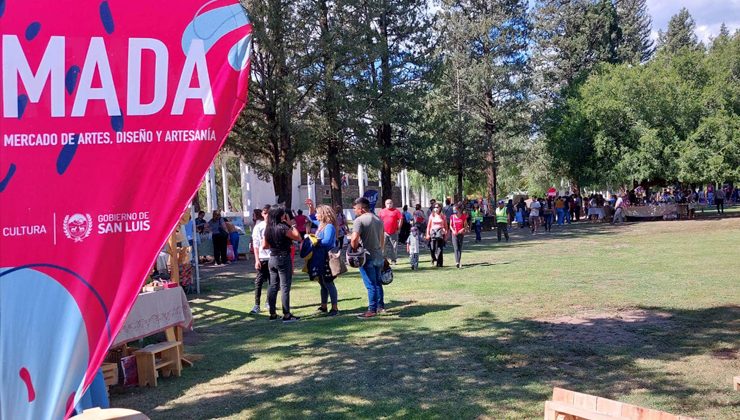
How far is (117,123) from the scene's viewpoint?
8.20ft

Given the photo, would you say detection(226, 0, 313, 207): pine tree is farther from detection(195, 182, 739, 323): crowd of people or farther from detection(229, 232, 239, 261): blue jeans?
detection(195, 182, 739, 323): crowd of people

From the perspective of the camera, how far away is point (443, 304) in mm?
10617

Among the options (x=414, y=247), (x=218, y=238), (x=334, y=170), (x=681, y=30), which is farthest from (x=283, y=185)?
(x=681, y=30)

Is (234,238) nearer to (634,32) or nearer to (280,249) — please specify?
(280,249)

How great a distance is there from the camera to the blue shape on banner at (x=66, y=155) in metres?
2.42

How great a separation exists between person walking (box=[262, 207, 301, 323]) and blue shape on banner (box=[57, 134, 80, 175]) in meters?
7.02

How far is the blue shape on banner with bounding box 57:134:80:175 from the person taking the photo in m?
2.42

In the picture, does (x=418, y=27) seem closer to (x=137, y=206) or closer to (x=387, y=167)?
(x=387, y=167)

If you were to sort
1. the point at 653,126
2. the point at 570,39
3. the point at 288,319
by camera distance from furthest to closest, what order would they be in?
the point at 570,39
the point at 653,126
the point at 288,319

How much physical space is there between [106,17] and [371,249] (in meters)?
7.56

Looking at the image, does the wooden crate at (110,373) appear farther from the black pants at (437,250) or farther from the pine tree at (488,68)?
the pine tree at (488,68)

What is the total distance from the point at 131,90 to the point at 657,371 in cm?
582

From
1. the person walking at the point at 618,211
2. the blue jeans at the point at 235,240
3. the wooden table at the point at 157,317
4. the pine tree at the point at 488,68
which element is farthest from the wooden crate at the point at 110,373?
the person walking at the point at 618,211

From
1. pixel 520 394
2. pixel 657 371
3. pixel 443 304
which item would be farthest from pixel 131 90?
pixel 443 304
